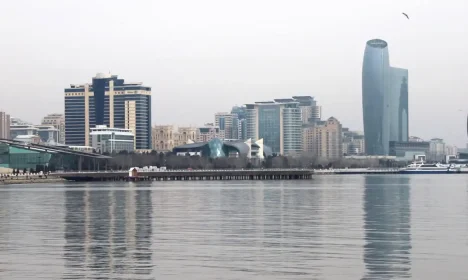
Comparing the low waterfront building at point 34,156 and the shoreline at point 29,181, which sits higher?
the low waterfront building at point 34,156

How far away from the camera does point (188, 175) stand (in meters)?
141

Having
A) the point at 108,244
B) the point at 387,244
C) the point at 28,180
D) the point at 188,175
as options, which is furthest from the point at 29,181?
the point at 387,244

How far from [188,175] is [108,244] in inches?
4456

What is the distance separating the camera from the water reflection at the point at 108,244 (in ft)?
72.4

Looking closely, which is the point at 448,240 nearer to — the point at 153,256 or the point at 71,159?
the point at 153,256

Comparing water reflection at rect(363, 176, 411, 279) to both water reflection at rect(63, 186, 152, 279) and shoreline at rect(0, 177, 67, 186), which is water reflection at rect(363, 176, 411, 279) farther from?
shoreline at rect(0, 177, 67, 186)

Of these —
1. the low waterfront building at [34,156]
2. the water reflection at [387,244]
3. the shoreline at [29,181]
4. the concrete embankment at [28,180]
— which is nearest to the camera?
the water reflection at [387,244]

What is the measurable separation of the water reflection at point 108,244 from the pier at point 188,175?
297 ft

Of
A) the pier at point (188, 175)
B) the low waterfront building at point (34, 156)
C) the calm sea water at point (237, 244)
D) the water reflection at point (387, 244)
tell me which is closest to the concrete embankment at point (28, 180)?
the pier at point (188, 175)

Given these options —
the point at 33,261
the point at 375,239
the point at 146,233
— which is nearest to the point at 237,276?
the point at 33,261

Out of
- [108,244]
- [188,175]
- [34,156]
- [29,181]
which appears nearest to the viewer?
[108,244]

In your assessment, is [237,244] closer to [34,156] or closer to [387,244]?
[387,244]

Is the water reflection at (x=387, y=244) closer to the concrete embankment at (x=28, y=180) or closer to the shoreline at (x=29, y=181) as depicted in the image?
the shoreline at (x=29, y=181)

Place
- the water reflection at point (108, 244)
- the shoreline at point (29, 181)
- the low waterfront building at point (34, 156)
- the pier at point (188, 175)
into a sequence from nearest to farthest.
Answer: the water reflection at point (108, 244) < the shoreline at point (29, 181) < the pier at point (188, 175) < the low waterfront building at point (34, 156)
